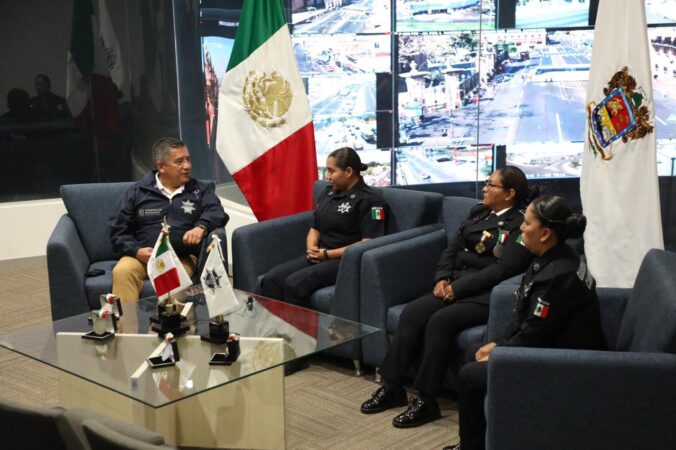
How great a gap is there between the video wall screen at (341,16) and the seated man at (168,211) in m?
1.60

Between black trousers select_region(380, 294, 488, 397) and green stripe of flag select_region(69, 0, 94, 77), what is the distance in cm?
455

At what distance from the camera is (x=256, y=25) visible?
19.1 ft

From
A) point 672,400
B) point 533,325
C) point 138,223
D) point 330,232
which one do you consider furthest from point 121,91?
point 672,400

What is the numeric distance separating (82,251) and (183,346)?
1932 mm

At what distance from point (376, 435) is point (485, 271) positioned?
927mm

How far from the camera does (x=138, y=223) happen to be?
5.29m

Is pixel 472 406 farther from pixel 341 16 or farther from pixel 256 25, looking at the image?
pixel 341 16

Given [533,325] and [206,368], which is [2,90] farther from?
[533,325]

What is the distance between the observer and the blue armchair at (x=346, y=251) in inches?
183

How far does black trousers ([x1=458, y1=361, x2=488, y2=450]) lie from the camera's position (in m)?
3.61

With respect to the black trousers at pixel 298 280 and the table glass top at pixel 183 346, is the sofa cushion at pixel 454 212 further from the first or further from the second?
the table glass top at pixel 183 346

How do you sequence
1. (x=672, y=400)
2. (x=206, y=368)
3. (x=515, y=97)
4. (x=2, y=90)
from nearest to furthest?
1. (x=672, y=400)
2. (x=206, y=368)
3. (x=515, y=97)
4. (x=2, y=90)

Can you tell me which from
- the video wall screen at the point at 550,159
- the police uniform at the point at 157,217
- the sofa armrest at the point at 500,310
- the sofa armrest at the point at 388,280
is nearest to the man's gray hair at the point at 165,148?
the police uniform at the point at 157,217

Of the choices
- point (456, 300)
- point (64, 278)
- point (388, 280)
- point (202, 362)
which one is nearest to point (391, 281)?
point (388, 280)
